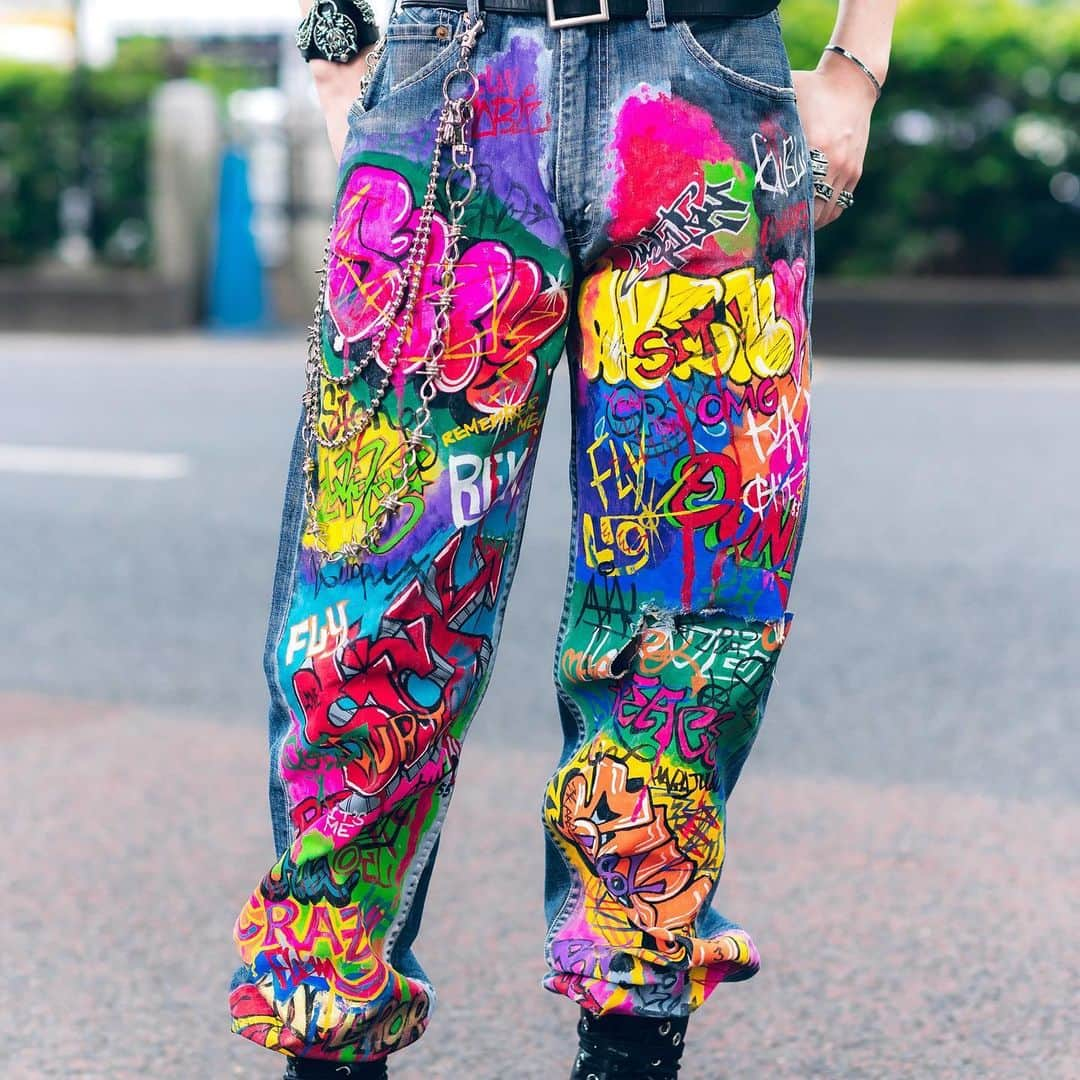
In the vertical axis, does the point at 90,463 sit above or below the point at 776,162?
below

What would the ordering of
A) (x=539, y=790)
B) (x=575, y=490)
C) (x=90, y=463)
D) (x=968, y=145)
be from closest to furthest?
(x=575, y=490)
(x=539, y=790)
(x=90, y=463)
(x=968, y=145)

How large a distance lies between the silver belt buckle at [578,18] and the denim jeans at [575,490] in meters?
0.01

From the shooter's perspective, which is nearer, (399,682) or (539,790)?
(399,682)

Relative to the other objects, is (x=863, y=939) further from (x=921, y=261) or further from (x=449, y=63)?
(x=921, y=261)

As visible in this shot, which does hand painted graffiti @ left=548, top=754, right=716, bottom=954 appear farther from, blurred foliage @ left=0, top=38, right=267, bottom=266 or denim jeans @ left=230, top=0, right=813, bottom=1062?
blurred foliage @ left=0, top=38, right=267, bottom=266

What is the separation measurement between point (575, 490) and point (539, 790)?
168 cm

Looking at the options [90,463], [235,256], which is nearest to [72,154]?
[235,256]

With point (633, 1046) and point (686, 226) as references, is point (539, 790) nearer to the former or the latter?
point (633, 1046)

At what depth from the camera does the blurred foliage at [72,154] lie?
13.1 meters

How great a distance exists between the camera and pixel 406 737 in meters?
1.65

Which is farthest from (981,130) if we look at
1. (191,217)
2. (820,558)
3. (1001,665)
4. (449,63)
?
(449,63)

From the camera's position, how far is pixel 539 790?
3311mm

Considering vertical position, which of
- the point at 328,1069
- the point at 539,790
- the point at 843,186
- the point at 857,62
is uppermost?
the point at 857,62

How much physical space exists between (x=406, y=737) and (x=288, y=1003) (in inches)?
10.5
